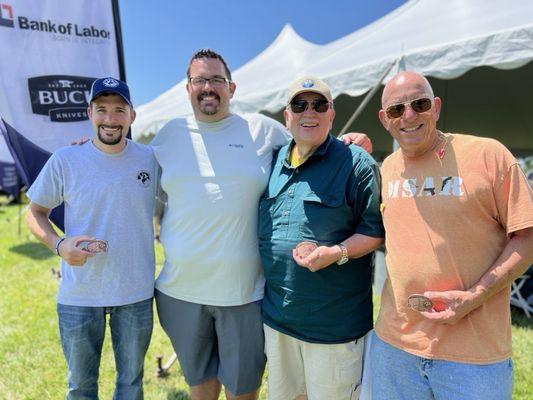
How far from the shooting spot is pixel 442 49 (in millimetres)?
3615

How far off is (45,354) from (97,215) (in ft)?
7.79

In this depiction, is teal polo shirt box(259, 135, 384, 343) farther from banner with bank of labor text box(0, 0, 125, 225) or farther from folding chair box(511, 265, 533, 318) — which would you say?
folding chair box(511, 265, 533, 318)

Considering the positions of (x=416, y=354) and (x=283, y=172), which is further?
(x=283, y=172)

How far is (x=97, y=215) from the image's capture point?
2.13 meters

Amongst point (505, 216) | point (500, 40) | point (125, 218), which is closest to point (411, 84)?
point (505, 216)

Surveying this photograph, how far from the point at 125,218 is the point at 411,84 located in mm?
1512

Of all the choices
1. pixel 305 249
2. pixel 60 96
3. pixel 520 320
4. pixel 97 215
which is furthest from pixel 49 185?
pixel 520 320

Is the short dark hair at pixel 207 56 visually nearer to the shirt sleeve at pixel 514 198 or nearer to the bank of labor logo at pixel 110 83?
the bank of labor logo at pixel 110 83

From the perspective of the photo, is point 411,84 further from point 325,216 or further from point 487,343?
point 487,343

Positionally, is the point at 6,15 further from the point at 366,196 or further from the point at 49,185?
the point at 366,196

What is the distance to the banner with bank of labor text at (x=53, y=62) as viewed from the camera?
7.93ft

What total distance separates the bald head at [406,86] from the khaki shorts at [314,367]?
44.5 inches

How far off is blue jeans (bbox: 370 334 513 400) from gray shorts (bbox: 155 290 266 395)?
2.43 ft

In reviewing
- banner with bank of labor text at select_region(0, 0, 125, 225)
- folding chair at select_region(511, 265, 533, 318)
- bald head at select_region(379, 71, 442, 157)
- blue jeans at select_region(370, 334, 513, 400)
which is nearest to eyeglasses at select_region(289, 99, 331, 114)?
bald head at select_region(379, 71, 442, 157)
